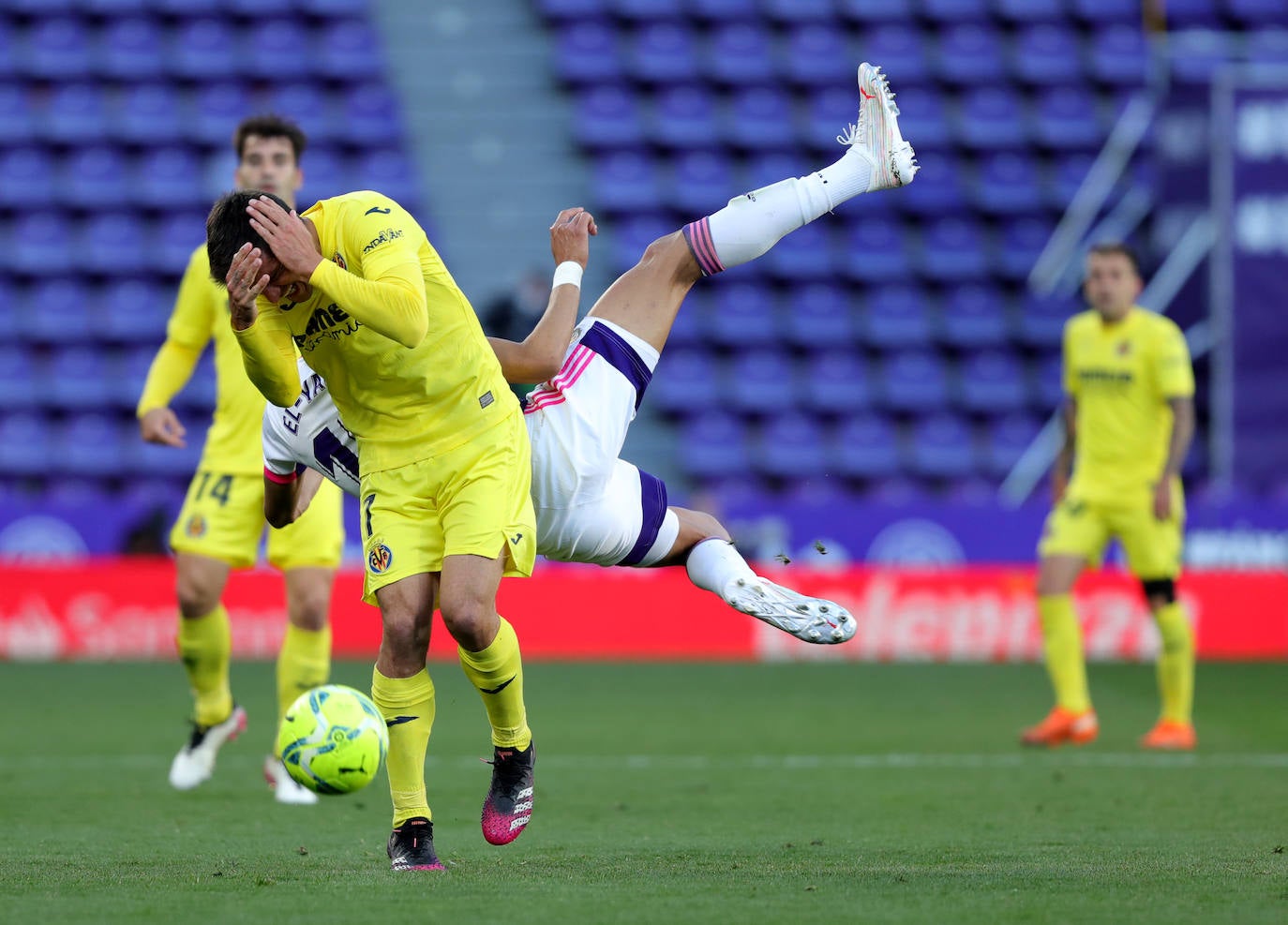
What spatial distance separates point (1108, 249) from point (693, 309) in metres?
8.36

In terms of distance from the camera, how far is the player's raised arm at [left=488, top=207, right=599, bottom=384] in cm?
524

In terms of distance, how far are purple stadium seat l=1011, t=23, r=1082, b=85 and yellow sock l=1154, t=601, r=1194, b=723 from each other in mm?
10245

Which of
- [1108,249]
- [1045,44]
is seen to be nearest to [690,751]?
[1108,249]

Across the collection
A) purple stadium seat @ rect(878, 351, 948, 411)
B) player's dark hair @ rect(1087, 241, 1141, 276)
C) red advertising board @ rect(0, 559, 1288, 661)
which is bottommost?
red advertising board @ rect(0, 559, 1288, 661)

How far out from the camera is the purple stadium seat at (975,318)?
16953mm

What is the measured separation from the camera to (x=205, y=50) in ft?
58.4

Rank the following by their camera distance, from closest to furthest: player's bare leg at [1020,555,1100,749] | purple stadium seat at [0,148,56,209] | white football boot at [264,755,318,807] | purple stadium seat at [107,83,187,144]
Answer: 1. white football boot at [264,755,318,807]
2. player's bare leg at [1020,555,1100,749]
3. purple stadium seat at [0,148,56,209]
4. purple stadium seat at [107,83,187,144]

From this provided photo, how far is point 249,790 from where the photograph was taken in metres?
7.09

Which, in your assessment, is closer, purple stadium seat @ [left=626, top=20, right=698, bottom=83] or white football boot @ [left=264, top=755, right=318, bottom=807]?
white football boot @ [left=264, top=755, right=318, bottom=807]

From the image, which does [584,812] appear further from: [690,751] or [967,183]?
[967,183]

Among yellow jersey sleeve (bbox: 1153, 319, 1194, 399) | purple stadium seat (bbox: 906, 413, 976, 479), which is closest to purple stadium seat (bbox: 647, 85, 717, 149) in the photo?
purple stadium seat (bbox: 906, 413, 976, 479)

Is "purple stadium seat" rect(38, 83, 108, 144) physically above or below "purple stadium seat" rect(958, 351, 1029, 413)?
above

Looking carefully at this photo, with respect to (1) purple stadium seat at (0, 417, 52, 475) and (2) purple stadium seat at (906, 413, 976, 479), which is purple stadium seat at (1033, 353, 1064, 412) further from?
(1) purple stadium seat at (0, 417, 52, 475)

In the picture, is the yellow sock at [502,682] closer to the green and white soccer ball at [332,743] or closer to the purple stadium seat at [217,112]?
the green and white soccer ball at [332,743]
